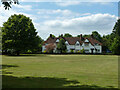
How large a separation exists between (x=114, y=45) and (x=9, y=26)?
41981 millimetres

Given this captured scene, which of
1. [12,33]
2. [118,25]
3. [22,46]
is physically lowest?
[22,46]

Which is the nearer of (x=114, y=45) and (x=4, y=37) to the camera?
(x=4, y=37)

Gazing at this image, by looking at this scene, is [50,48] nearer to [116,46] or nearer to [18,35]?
[116,46]

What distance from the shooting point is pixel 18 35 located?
55.4 meters

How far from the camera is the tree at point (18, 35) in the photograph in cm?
5541

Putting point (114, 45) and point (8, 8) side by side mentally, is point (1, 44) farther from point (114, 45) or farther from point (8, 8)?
point (8, 8)

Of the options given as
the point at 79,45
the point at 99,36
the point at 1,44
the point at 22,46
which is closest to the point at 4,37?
the point at 1,44

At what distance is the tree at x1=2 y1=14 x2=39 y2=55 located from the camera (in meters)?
55.4

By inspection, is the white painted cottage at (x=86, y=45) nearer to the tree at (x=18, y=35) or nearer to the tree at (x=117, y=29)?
the tree at (x=117, y=29)

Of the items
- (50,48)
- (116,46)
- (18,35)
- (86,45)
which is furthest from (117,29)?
(18,35)

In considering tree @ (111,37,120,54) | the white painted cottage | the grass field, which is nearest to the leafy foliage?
the white painted cottage

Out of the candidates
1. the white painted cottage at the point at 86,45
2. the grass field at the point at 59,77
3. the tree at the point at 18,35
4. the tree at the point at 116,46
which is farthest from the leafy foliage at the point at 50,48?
the grass field at the point at 59,77

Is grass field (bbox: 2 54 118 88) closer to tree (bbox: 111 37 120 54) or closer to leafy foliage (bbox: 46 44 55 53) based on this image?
tree (bbox: 111 37 120 54)

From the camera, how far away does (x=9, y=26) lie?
56.7m
